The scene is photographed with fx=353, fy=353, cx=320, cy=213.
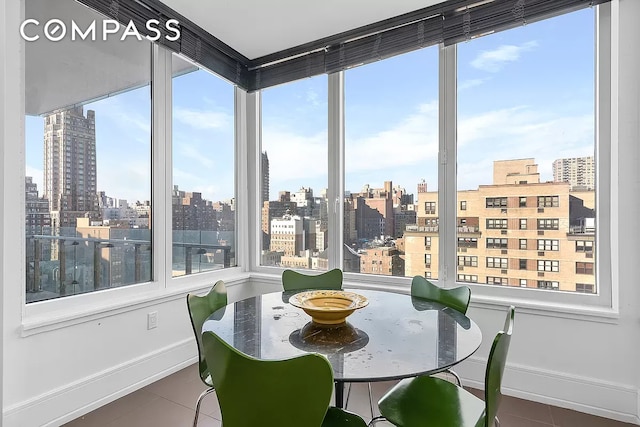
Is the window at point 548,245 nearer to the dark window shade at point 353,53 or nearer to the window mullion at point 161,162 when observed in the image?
the dark window shade at point 353,53

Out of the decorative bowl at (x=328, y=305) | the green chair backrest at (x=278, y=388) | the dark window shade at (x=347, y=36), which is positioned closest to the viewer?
the green chair backrest at (x=278, y=388)

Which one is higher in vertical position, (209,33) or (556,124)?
(209,33)

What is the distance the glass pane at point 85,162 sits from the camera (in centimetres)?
202

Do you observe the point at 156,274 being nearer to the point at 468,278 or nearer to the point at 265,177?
the point at 265,177

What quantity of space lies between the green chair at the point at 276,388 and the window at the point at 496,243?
1.96m

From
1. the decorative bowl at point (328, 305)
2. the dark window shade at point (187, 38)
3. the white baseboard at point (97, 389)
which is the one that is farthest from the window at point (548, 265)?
the dark window shade at point (187, 38)

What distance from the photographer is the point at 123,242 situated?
252 cm

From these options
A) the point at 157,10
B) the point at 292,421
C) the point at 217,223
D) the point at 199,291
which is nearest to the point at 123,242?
the point at 199,291

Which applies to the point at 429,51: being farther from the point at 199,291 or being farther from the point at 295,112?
the point at 199,291

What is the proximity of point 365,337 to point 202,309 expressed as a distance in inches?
33.9

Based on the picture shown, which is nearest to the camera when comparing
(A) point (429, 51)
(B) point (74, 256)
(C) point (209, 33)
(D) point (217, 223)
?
(B) point (74, 256)

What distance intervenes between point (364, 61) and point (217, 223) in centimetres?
193

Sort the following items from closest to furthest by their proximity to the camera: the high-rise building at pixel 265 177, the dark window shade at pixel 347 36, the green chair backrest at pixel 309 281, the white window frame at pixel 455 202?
the white window frame at pixel 455 202, the dark window shade at pixel 347 36, the green chair backrest at pixel 309 281, the high-rise building at pixel 265 177

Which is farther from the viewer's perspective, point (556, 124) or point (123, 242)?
point (123, 242)
